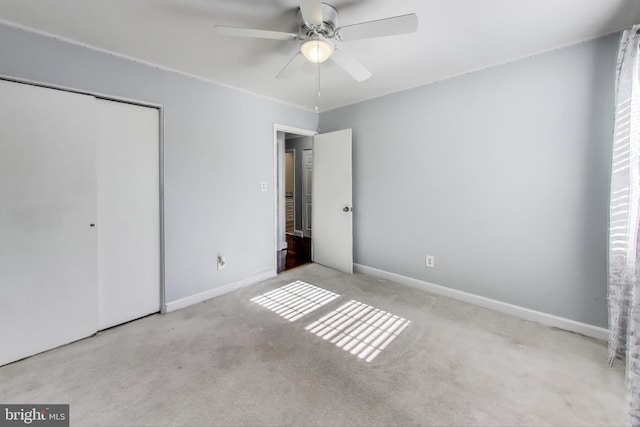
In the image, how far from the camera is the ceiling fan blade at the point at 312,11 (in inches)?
54.9

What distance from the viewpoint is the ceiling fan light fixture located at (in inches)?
71.3

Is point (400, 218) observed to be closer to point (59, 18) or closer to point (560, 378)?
point (560, 378)

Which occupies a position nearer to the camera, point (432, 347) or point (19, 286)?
point (19, 286)

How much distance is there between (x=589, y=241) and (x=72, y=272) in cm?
416

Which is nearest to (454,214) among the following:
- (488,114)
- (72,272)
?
(488,114)

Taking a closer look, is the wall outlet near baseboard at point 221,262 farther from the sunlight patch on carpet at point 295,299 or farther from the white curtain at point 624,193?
the white curtain at point 624,193

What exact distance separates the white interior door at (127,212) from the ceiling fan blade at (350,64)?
1.79 m

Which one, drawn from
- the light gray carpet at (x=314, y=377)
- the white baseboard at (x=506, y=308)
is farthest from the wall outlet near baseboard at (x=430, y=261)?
the light gray carpet at (x=314, y=377)

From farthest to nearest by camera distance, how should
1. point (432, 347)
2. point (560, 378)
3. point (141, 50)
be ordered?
point (141, 50)
point (432, 347)
point (560, 378)

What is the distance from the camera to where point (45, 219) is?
1982mm

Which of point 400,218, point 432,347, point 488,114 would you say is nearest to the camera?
point 432,347

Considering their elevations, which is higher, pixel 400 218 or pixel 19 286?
pixel 400 218

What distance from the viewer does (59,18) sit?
1.80 m

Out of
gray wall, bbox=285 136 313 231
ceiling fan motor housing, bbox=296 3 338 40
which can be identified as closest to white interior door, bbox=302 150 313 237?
gray wall, bbox=285 136 313 231
